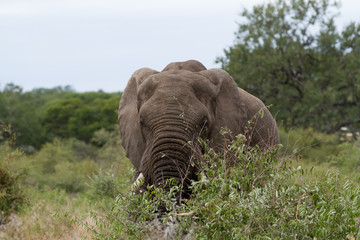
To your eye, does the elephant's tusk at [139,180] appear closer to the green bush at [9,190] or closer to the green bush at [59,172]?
the green bush at [9,190]

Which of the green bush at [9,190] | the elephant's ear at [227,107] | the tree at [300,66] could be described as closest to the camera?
the elephant's ear at [227,107]

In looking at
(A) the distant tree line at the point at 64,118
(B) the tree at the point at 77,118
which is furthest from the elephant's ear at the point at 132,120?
(B) the tree at the point at 77,118

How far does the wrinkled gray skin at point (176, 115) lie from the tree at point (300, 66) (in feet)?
71.5

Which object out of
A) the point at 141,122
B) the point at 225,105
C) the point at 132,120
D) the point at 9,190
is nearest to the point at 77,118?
the point at 9,190

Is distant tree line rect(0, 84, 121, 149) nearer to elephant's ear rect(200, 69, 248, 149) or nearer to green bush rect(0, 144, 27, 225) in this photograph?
green bush rect(0, 144, 27, 225)

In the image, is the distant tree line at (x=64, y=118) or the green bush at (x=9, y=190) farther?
the distant tree line at (x=64, y=118)

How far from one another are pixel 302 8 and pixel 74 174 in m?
16.2

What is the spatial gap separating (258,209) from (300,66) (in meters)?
27.1

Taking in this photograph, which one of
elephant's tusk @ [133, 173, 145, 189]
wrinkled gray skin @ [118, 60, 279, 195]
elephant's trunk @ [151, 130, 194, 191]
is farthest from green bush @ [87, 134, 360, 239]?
elephant's tusk @ [133, 173, 145, 189]

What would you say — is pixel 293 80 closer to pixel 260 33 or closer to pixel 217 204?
pixel 260 33

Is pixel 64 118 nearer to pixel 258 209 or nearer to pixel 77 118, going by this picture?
pixel 77 118

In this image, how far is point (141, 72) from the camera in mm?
7004

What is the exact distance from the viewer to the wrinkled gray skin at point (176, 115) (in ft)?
18.7

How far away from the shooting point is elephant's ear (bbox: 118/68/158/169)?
6625 millimetres
